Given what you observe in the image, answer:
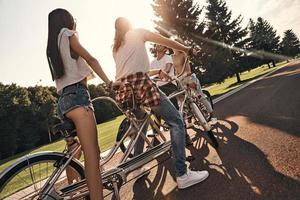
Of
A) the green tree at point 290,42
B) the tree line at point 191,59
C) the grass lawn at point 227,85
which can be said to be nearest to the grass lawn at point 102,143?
the grass lawn at point 227,85

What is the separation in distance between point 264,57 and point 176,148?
6196 centimetres

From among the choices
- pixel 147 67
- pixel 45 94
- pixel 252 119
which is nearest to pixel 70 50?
pixel 147 67

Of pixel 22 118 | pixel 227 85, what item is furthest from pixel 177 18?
pixel 22 118

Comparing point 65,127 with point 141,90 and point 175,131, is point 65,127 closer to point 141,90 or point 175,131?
point 141,90

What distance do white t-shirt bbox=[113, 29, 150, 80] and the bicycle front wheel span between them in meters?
1.40

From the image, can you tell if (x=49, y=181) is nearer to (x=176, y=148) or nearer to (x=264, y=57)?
(x=176, y=148)

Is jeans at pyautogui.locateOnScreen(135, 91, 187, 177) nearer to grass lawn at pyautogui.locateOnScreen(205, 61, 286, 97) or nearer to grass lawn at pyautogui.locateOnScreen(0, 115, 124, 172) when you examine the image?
grass lawn at pyautogui.locateOnScreen(0, 115, 124, 172)

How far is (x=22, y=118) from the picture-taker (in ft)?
130

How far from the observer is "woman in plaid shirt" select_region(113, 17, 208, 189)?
13.3 ft

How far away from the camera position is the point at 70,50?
320cm

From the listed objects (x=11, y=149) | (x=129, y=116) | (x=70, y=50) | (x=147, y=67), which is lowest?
(x=11, y=149)

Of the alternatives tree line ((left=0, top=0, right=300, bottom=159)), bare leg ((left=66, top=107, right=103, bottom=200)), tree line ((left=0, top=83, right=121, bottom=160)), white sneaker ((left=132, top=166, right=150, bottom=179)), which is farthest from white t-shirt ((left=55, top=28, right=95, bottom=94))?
tree line ((left=0, top=83, right=121, bottom=160))

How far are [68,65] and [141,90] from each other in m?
1.19

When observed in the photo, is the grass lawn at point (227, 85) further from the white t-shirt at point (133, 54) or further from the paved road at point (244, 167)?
the white t-shirt at point (133, 54)
